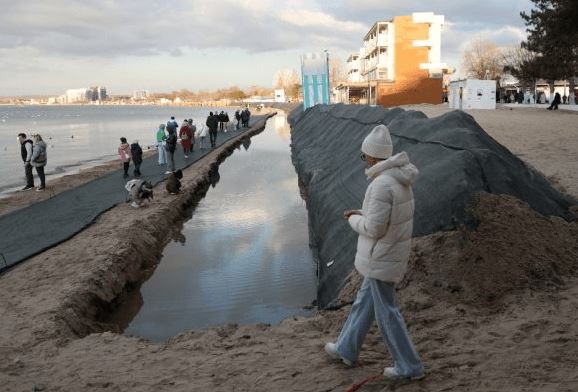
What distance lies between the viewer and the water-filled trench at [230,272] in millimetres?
6664

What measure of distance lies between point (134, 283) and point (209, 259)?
151cm

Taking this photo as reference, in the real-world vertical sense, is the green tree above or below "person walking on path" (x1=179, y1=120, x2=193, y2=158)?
above

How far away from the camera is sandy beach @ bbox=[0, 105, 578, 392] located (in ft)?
12.5

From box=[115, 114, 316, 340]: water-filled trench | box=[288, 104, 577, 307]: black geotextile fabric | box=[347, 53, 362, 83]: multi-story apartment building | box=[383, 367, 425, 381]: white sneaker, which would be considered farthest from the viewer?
box=[347, 53, 362, 83]: multi-story apartment building

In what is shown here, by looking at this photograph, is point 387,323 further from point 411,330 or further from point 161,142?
point 161,142

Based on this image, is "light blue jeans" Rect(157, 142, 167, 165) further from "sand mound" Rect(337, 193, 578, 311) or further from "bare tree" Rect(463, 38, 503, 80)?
"bare tree" Rect(463, 38, 503, 80)

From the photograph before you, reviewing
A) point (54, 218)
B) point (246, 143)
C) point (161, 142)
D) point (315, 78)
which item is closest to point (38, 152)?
point (54, 218)

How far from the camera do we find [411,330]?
180 inches

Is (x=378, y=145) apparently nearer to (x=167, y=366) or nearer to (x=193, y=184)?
(x=167, y=366)

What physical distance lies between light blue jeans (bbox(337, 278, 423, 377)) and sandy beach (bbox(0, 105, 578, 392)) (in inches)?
6.3

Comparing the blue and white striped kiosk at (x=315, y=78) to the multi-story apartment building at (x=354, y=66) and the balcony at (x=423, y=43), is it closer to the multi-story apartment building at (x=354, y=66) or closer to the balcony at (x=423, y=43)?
the balcony at (x=423, y=43)

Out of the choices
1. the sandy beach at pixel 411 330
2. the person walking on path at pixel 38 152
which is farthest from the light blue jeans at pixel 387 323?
the person walking on path at pixel 38 152

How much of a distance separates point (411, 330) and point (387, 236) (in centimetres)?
162

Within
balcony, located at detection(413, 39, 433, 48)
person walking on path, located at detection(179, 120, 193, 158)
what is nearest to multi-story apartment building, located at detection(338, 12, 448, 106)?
balcony, located at detection(413, 39, 433, 48)
